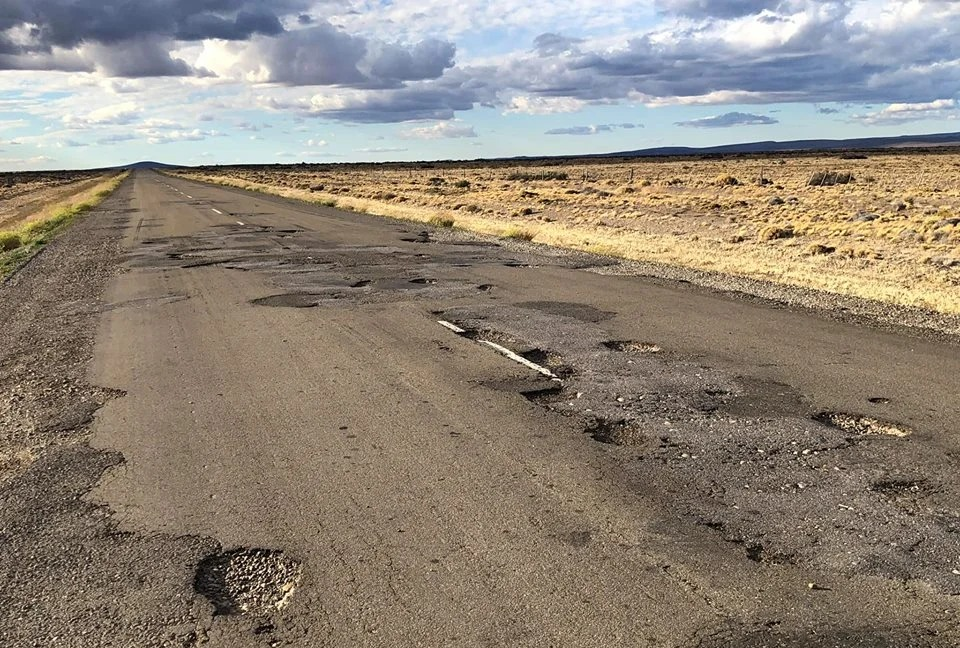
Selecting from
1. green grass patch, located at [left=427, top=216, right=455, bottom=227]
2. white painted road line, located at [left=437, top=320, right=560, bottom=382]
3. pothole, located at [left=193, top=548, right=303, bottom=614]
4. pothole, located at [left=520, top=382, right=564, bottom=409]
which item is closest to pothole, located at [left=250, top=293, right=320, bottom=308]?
white painted road line, located at [left=437, top=320, right=560, bottom=382]

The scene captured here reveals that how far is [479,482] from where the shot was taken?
468cm

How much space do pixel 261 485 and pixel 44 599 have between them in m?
1.36

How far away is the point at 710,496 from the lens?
175 inches

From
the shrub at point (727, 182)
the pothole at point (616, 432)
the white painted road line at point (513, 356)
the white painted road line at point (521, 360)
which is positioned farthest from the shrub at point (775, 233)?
the shrub at point (727, 182)

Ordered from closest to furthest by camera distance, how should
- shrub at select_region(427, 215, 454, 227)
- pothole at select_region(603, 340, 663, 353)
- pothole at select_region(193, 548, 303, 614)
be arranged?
pothole at select_region(193, 548, 303, 614) → pothole at select_region(603, 340, 663, 353) → shrub at select_region(427, 215, 454, 227)

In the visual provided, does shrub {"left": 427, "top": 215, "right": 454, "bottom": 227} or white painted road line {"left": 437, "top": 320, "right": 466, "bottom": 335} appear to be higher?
white painted road line {"left": 437, "top": 320, "right": 466, "bottom": 335}

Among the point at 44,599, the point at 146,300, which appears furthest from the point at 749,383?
the point at 146,300

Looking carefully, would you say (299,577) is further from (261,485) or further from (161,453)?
(161,453)

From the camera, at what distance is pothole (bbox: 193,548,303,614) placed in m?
3.47

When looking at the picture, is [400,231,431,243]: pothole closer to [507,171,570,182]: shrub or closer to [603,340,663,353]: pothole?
[603,340,663,353]: pothole

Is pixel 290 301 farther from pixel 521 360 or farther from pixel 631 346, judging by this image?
pixel 631 346

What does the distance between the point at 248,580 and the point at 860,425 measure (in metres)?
4.14

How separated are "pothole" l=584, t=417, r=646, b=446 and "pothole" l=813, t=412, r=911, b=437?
4.36ft

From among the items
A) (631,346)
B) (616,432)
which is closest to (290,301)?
(631,346)
